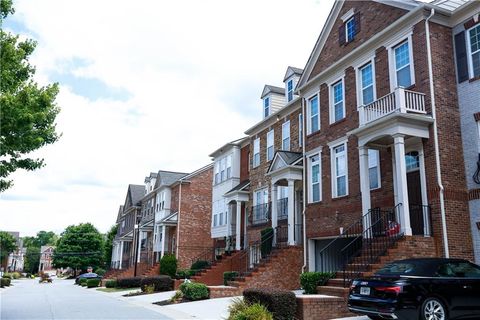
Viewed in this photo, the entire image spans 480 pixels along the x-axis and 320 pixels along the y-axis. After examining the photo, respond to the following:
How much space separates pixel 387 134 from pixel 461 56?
365cm

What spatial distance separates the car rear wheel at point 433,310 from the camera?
9.16 m

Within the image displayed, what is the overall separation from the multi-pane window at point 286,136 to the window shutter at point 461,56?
438 inches

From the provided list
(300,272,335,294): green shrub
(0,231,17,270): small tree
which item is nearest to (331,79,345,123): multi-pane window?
(300,272,335,294): green shrub

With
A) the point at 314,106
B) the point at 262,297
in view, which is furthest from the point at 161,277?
the point at 262,297

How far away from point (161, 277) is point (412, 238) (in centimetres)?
1666

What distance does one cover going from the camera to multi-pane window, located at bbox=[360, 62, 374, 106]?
1731 cm

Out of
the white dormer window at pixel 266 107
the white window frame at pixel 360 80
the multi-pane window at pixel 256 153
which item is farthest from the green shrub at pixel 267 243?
the white dormer window at pixel 266 107

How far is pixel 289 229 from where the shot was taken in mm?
20969

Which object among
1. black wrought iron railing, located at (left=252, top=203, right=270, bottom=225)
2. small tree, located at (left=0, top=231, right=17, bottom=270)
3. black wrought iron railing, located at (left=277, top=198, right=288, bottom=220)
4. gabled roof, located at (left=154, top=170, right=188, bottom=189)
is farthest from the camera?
small tree, located at (left=0, top=231, right=17, bottom=270)

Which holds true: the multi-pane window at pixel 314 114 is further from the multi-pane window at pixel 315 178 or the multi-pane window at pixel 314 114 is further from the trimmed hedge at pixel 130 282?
the trimmed hedge at pixel 130 282

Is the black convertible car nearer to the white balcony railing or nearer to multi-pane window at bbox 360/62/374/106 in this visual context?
the white balcony railing

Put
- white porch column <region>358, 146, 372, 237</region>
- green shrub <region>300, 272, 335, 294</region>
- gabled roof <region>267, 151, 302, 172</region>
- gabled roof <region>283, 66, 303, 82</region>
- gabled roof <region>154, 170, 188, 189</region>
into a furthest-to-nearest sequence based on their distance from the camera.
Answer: gabled roof <region>154, 170, 188, 189</region>
gabled roof <region>283, 66, 303, 82</region>
gabled roof <region>267, 151, 302, 172</region>
white porch column <region>358, 146, 372, 237</region>
green shrub <region>300, 272, 335, 294</region>

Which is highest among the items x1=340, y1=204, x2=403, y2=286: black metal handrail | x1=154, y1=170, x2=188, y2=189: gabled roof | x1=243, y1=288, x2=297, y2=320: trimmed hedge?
x1=154, y1=170, x2=188, y2=189: gabled roof

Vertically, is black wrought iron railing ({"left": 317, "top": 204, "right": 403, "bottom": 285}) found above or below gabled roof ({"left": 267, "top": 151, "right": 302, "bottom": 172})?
below
